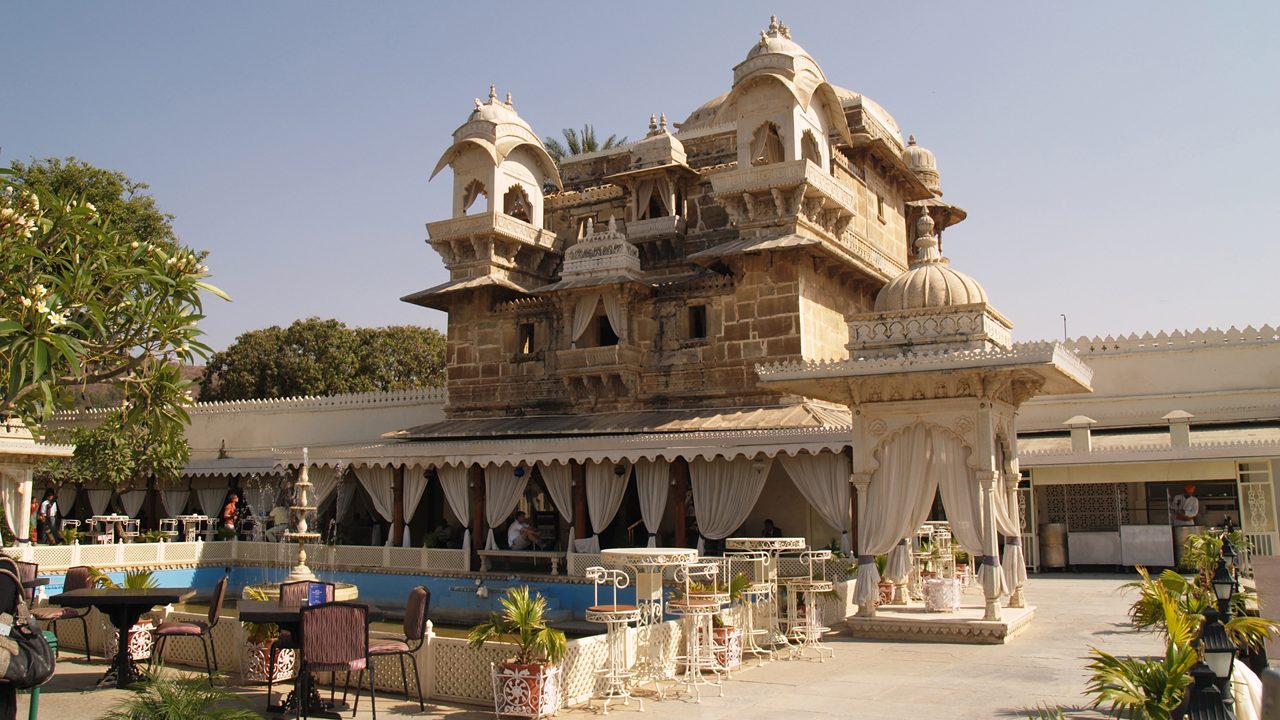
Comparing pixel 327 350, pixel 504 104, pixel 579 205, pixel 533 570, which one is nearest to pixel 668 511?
pixel 533 570

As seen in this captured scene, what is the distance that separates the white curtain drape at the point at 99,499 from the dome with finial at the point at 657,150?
1517 cm

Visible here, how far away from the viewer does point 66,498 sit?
87.6 ft

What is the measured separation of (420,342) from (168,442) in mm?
30474

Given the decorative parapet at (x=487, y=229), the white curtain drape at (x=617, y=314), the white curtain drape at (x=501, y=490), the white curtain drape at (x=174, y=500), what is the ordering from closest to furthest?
1. the white curtain drape at (x=501, y=490)
2. the white curtain drape at (x=617, y=314)
3. the decorative parapet at (x=487, y=229)
4. the white curtain drape at (x=174, y=500)

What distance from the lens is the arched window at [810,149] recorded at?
19422 millimetres

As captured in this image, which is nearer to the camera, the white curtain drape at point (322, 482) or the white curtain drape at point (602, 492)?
the white curtain drape at point (602, 492)

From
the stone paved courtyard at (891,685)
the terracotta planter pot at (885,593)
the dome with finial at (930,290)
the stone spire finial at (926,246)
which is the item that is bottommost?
the stone paved courtyard at (891,685)

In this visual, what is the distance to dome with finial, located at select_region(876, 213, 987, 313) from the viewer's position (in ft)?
39.5

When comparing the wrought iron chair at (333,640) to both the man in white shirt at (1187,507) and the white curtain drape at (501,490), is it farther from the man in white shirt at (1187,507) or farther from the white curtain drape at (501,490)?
the man in white shirt at (1187,507)

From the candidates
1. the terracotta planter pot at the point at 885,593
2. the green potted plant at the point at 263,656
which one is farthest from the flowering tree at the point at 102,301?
the terracotta planter pot at the point at 885,593

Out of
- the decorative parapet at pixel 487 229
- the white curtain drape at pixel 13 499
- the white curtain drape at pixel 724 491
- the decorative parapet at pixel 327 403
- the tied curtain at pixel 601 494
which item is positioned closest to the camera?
the white curtain drape at pixel 724 491

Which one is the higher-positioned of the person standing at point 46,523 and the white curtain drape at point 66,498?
the white curtain drape at point 66,498

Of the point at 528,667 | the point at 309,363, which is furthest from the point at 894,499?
the point at 309,363

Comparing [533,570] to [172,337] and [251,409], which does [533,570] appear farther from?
[251,409]
